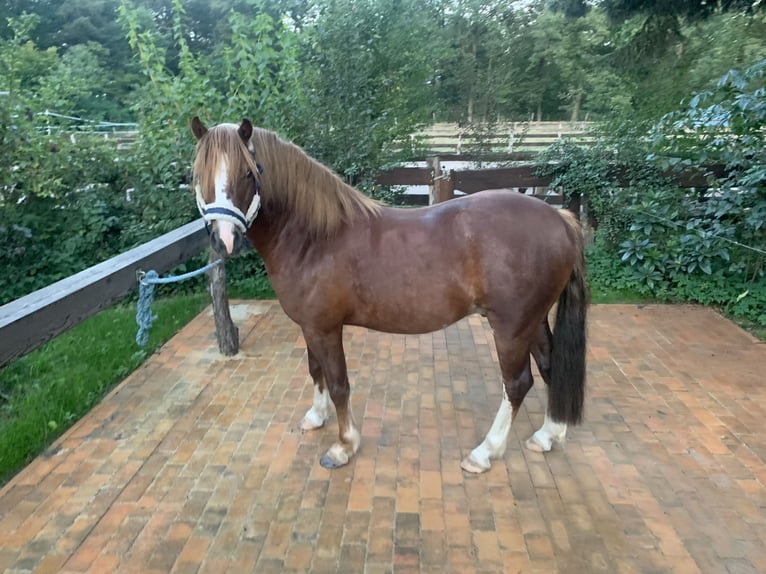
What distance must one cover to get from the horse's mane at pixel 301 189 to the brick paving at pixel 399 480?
1.30m

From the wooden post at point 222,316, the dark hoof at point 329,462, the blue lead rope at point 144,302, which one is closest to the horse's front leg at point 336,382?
the dark hoof at point 329,462

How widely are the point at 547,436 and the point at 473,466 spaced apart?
48 cm

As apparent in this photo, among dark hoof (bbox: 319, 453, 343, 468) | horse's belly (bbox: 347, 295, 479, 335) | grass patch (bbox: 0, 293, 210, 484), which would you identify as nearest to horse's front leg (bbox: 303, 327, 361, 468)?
dark hoof (bbox: 319, 453, 343, 468)

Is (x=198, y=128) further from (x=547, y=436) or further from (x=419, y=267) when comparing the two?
(x=547, y=436)

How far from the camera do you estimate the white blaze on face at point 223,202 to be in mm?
2043

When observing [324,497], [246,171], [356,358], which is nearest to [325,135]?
[356,358]

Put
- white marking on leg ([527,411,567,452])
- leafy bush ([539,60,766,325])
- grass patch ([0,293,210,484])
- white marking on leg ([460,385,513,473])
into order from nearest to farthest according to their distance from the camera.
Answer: white marking on leg ([460,385,513,473]) → white marking on leg ([527,411,567,452]) → grass patch ([0,293,210,484]) → leafy bush ([539,60,766,325])

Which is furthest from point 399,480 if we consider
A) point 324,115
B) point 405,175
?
point 324,115

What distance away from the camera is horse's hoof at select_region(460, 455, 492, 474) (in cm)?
252

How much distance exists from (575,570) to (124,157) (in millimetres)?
5894

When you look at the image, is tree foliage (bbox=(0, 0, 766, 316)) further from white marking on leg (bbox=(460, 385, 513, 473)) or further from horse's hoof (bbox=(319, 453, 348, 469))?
horse's hoof (bbox=(319, 453, 348, 469))

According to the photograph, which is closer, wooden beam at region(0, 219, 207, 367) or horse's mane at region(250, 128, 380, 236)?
wooden beam at region(0, 219, 207, 367)

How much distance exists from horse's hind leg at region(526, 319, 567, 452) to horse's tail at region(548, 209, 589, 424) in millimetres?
105

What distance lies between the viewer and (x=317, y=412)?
9.64ft
